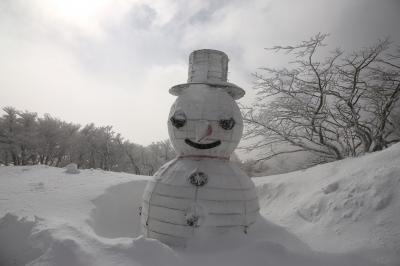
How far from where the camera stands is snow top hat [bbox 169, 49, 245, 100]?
4.54m

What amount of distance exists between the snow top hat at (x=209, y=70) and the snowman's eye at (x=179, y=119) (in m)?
0.62

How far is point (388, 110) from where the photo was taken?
30.0 feet

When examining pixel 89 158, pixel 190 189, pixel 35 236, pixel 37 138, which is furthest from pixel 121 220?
pixel 89 158

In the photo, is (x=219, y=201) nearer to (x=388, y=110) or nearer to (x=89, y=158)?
(x=388, y=110)

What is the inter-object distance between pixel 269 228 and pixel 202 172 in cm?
164

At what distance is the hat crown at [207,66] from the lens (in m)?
4.57

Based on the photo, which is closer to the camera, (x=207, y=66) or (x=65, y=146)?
(x=207, y=66)

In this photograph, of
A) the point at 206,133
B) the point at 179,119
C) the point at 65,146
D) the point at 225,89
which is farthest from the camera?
the point at 65,146

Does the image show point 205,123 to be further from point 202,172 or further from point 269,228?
point 269,228

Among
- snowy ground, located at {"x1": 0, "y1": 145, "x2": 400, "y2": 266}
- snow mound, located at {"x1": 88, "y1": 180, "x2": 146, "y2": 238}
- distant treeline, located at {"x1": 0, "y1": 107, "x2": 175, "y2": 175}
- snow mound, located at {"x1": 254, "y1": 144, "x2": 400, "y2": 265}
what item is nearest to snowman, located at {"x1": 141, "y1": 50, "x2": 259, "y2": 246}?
snowy ground, located at {"x1": 0, "y1": 145, "x2": 400, "y2": 266}

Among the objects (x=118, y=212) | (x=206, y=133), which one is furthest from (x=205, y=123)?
(x=118, y=212)

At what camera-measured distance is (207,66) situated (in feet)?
15.0

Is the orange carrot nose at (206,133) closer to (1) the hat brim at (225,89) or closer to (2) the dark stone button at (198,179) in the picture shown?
(2) the dark stone button at (198,179)

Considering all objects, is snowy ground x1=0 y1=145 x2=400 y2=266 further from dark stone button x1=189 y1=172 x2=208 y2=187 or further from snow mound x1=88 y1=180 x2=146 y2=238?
dark stone button x1=189 y1=172 x2=208 y2=187
